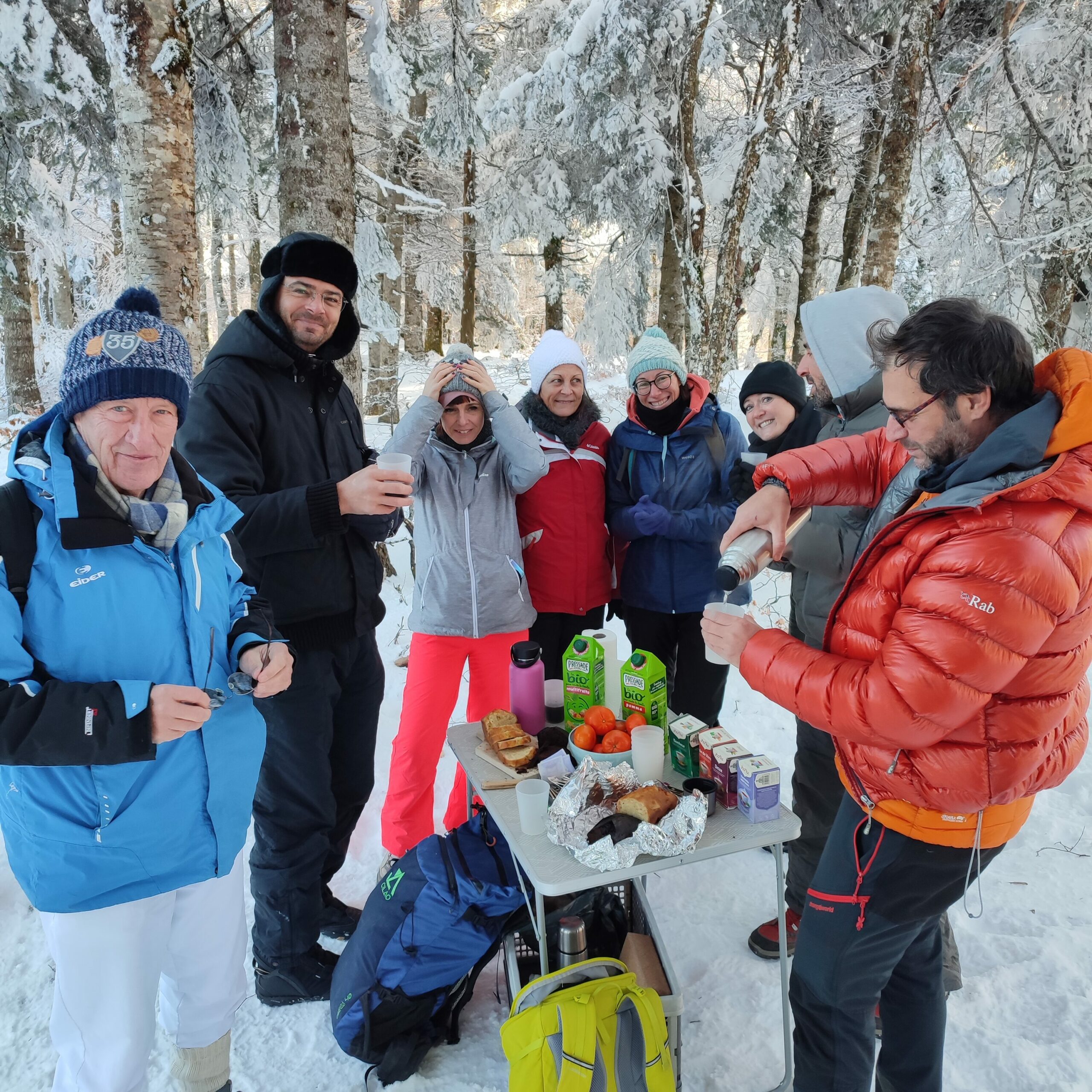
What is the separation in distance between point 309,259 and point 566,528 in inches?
59.6

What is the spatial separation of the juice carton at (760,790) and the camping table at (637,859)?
0.02 meters

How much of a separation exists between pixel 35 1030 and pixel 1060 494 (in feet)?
11.0

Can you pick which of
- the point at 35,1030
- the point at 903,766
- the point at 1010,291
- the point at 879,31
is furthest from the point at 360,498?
the point at 879,31

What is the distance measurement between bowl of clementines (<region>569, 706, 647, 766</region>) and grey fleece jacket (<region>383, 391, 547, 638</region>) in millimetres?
785

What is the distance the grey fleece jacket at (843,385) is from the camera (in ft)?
7.56

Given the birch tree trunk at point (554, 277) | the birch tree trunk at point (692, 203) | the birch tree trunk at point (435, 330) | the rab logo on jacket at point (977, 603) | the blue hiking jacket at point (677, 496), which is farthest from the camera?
the birch tree trunk at point (435, 330)

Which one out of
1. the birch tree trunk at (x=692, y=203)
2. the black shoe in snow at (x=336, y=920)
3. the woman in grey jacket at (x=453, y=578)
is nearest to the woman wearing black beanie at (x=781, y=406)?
the woman in grey jacket at (x=453, y=578)

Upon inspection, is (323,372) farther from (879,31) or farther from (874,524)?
(879,31)

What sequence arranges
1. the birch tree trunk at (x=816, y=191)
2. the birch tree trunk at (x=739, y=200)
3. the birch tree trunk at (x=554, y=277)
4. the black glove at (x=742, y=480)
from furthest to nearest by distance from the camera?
the birch tree trunk at (x=554, y=277) → the birch tree trunk at (x=816, y=191) → the birch tree trunk at (x=739, y=200) → the black glove at (x=742, y=480)

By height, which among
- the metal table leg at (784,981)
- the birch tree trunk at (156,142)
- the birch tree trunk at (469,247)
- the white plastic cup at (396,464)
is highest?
the birch tree trunk at (469,247)

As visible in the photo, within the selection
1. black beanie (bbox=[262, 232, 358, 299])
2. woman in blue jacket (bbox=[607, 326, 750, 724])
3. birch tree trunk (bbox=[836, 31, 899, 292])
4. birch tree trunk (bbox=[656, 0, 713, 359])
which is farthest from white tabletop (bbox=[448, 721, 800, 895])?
birch tree trunk (bbox=[836, 31, 899, 292])

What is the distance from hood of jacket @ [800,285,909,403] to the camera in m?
2.35

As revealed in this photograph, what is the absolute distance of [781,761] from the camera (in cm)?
407

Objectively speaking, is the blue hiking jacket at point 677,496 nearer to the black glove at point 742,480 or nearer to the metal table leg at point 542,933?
the black glove at point 742,480
